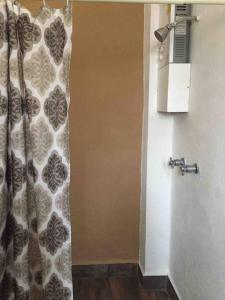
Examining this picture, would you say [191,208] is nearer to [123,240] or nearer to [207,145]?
[207,145]

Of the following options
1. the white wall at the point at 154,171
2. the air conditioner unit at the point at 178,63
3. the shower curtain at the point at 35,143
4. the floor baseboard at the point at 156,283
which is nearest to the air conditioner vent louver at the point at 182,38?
the air conditioner unit at the point at 178,63

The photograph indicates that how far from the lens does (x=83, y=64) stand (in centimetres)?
213

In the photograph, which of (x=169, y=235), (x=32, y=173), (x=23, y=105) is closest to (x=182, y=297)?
(x=169, y=235)

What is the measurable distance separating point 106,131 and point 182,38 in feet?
2.64

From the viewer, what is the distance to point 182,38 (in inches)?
67.0

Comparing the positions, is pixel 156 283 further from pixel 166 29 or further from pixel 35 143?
pixel 166 29

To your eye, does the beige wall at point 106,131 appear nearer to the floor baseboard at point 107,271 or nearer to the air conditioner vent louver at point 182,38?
the floor baseboard at point 107,271

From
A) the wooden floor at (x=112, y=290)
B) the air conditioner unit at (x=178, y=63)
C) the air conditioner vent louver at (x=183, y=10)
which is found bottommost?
the wooden floor at (x=112, y=290)

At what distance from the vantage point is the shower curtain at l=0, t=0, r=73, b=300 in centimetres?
111

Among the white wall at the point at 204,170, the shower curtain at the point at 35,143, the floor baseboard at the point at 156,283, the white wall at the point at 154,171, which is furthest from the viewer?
the floor baseboard at the point at 156,283

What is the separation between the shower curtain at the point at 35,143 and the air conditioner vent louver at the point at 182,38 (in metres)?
0.77

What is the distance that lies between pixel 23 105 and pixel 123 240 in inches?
59.1

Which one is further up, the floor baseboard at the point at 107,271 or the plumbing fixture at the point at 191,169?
the plumbing fixture at the point at 191,169

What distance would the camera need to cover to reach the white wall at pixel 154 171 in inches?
79.9
